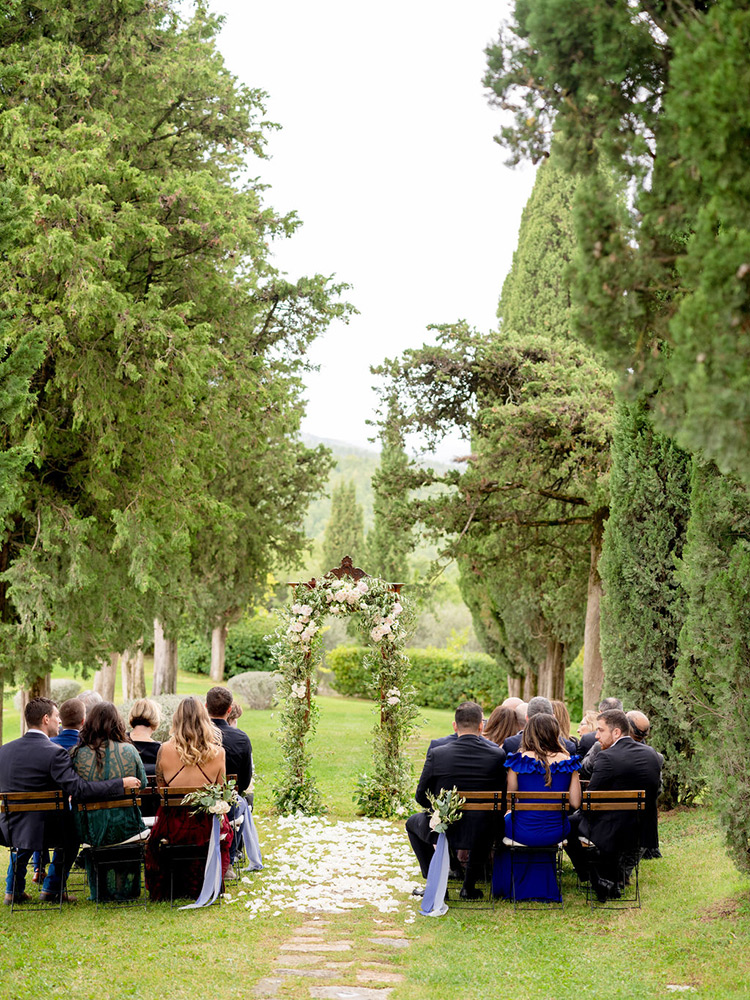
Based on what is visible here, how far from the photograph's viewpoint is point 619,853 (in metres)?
6.47

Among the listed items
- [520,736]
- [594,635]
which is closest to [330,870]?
[520,736]

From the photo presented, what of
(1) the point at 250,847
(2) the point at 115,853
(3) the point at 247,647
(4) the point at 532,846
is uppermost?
(4) the point at 532,846

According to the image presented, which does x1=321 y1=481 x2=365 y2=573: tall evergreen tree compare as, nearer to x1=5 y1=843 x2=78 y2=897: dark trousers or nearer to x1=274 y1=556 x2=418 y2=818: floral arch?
x1=274 y1=556 x2=418 y2=818: floral arch

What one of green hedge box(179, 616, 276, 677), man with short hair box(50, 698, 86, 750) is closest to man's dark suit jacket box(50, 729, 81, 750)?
man with short hair box(50, 698, 86, 750)

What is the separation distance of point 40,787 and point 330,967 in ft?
7.75

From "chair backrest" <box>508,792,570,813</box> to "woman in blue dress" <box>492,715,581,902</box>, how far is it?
0.23 feet

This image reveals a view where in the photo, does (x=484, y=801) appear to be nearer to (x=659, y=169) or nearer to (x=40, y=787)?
(x=40, y=787)

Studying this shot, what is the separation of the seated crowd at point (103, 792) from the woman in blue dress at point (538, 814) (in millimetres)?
2017

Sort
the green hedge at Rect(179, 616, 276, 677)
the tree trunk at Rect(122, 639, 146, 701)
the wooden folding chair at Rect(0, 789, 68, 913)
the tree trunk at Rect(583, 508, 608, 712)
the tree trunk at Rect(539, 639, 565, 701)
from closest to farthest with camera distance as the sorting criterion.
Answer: the wooden folding chair at Rect(0, 789, 68, 913) → the tree trunk at Rect(583, 508, 608, 712) → the tree trunk at Rect(122, 639, 146, 701) → the tree trunk at Rect(539, 639, 565, 701) → the green hedge at Rect(179, 616, 276, 677)

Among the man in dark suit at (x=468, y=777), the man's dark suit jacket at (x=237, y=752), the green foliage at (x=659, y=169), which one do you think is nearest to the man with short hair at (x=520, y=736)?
the man in dark suit at (x=468, y=777)

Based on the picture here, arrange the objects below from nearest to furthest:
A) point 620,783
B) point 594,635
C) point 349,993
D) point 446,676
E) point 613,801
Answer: point 349,993 < point 613,801 < point 620,783 < point 594,635 < point 446,676

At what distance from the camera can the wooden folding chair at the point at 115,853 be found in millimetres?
6258

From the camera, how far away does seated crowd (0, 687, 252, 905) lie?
6227 millimetres

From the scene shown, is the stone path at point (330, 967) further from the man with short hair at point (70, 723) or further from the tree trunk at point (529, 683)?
the tree trunk at point (529, 683)
